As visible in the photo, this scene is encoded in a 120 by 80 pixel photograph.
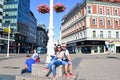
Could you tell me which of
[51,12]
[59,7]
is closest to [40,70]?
[51,12]

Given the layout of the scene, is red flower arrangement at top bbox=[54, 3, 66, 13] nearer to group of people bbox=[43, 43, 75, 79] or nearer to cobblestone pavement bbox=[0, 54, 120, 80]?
group of people bbox=[43, 43, 75, 79]

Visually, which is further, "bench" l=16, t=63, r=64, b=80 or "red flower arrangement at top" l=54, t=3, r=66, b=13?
"red flower arrangement at top" l=54, t=3, r=66, b=13

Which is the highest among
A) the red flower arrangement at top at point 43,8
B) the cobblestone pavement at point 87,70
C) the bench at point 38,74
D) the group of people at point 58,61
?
the red flower arrangement at top at point 43,8

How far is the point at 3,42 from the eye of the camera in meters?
62.8

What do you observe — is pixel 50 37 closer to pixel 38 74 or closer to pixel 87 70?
pixel 38 74

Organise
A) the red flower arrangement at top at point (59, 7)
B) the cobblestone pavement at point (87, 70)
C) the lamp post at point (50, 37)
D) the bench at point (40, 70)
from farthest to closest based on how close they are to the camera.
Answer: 1. the cobblestone pavement at point (87, 70)
2. the red flower arrangement at top at point (59, 7)
3. the lamp post at point (50, 37)
4. the bench at point (40, 70)

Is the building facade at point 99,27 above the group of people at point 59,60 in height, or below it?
above

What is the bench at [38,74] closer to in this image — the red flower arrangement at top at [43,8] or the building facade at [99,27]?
the red flower arrangement at top at [43,8]

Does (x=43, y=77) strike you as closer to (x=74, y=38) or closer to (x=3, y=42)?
(x=74, y=38)

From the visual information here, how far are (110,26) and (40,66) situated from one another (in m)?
44.9

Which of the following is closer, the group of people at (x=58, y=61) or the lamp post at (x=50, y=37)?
the group of people at (x=58, y=61)

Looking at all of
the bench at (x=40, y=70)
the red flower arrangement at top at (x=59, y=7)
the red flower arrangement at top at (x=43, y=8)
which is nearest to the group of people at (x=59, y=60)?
the bench at (x=40, y=70)

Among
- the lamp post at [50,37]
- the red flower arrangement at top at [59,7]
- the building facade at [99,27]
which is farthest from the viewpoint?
the building facade at [99,27]

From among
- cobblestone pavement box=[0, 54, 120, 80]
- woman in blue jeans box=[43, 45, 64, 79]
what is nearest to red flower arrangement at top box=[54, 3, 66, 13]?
woman in blue jeans box=[43, 45, 64, 79]
